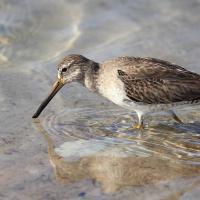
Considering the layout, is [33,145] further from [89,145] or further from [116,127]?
[116,127]

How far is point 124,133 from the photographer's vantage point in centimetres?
828

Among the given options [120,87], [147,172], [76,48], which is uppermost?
[76,48]

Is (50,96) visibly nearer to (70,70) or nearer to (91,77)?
(70,70)

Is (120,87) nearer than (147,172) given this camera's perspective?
No

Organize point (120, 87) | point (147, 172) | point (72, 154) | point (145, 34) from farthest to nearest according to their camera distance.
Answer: point (145, 34) < point (120, 87) < point (72, 154) < point (147, 172)

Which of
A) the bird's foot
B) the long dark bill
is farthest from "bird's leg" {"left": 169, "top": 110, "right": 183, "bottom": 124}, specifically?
the long dark bill

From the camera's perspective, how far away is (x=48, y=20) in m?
12.1

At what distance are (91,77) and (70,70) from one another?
31 centimetres

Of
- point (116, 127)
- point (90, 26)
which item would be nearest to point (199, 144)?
point (116, 127)

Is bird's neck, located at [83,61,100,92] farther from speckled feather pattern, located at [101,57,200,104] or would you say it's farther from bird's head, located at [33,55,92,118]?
speckled feather pattern, located at [101,57,200,104]

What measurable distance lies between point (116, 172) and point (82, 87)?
2.92 meters

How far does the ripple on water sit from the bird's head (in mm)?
352

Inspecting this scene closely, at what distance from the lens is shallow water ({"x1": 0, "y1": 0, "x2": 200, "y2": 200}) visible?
6664 millimetres

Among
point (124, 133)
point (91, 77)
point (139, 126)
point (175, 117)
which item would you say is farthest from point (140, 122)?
point (91, 77)
